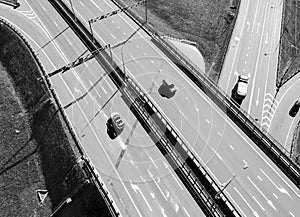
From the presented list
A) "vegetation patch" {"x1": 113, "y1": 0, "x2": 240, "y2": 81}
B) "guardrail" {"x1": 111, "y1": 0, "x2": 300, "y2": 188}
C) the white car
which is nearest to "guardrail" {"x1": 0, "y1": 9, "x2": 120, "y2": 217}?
"guardrail" {"x1": 111, "y1": 0, "x2": 300, "y2": 188}

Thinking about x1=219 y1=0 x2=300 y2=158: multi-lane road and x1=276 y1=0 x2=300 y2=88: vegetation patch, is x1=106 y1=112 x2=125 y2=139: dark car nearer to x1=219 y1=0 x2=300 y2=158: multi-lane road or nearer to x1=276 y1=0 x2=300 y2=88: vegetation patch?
x1=219 y1=0 x2=300 y2=158: multi-lane road

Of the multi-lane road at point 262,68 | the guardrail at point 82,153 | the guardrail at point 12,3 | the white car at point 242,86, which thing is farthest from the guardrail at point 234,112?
the guardrail at point 12,3

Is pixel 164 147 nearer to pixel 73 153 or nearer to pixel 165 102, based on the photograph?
pixel 165 102

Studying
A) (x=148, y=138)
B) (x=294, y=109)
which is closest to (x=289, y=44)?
A: (x=294, y=109)

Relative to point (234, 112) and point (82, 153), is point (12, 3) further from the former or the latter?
point (234, 112)

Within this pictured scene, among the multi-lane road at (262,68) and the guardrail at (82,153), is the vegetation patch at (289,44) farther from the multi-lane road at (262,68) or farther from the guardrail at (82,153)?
the guardrail at (82,153)

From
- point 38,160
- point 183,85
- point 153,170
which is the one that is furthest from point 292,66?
point 38,160
